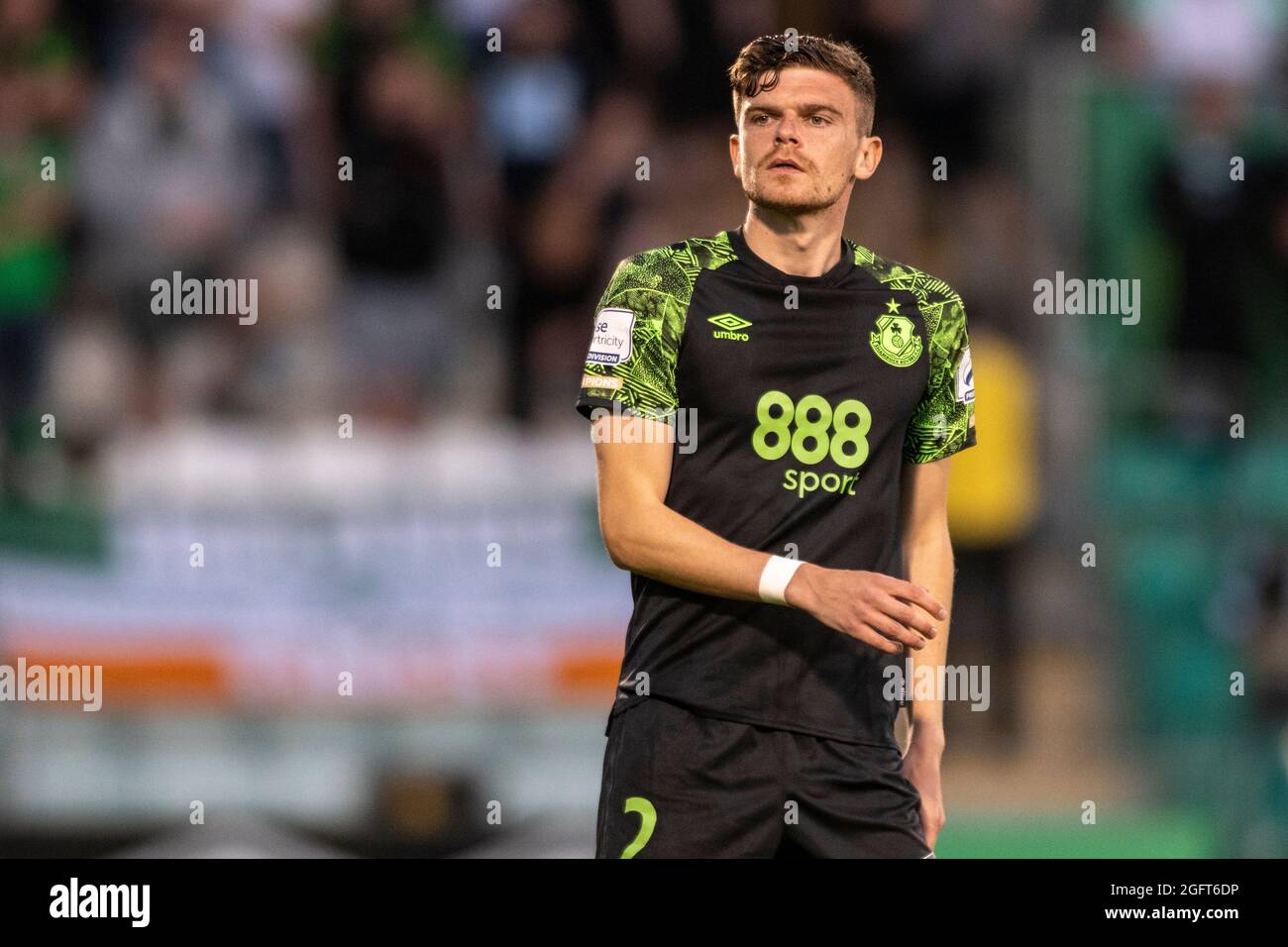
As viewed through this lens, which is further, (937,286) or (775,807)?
(937,286)

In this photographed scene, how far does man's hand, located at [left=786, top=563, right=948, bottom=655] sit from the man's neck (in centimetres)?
80

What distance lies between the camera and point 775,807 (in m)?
4.19

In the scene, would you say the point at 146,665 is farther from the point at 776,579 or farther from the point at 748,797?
the point at 776,579

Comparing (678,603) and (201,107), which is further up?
(201,107)

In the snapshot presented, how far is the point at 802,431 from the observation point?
14.1 ft

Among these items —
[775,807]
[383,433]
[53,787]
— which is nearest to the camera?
[775,807]

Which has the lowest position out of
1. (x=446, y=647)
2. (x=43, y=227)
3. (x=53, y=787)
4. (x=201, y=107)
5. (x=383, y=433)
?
(x=53, y=787)

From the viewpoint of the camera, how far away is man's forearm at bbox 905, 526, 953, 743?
4.54m

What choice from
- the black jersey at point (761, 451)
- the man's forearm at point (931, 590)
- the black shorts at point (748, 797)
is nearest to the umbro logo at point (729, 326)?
the black jersey at point (761, 451)

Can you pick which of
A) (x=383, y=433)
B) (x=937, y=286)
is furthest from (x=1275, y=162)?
(x=937, y=286)

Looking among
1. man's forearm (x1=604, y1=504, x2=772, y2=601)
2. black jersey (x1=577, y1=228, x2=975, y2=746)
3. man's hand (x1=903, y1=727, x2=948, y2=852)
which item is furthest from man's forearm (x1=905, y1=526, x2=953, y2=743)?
man's forearm (x1=604, y1=504, x2=772, y2=601)
